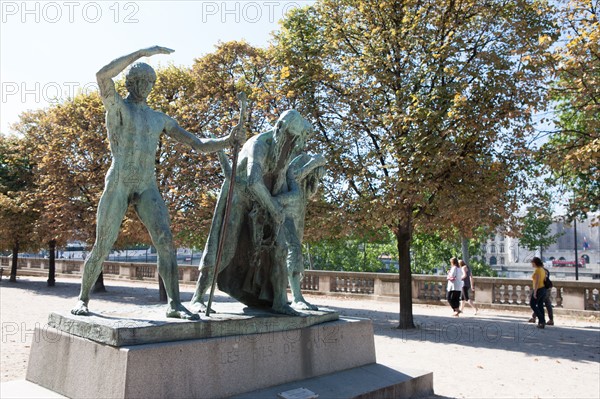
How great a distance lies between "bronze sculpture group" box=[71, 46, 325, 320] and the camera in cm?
504

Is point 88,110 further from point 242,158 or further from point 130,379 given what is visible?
point 130,379

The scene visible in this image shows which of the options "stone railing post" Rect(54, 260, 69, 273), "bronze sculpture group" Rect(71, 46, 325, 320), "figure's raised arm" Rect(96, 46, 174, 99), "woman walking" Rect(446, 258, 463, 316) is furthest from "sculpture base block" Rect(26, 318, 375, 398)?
"stone railing post" Rect(54, 260, 69, 273)

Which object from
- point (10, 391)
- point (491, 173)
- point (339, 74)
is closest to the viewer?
point (10, 391)

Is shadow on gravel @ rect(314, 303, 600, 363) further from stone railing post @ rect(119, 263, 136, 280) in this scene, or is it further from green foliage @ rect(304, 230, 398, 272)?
green foliage @ rect(304, 230, 398, 272)

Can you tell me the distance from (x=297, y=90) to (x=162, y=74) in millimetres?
9550

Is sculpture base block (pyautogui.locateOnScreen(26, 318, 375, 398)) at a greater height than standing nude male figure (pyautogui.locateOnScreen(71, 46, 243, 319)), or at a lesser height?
lesser

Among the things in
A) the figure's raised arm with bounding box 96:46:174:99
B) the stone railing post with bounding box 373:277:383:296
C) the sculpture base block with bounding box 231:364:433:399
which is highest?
the figure's raised arm with bounding box 96:46:174:99

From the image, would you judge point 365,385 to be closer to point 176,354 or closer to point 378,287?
point 176,354

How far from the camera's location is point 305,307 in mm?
6410

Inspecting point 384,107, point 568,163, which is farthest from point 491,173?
point 384,107

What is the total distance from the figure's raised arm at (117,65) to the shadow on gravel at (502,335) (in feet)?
29.6

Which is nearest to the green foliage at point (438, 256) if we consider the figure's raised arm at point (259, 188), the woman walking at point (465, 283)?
the woman walking at point (465, 283)

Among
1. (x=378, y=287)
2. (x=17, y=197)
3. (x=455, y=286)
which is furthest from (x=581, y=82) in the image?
(x=17, y=197)

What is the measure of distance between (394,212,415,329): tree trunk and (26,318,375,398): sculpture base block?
8270 millimetres
